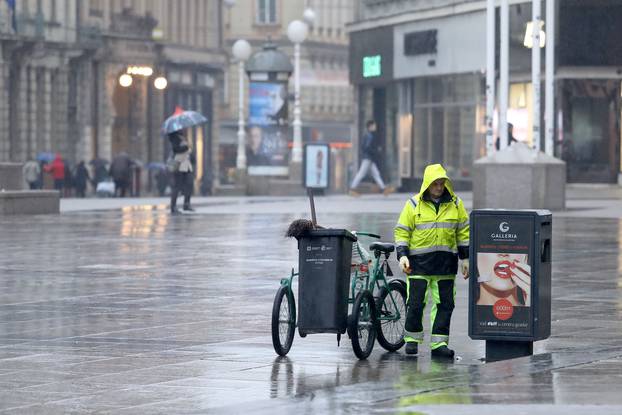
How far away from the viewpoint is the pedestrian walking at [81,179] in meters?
61.2

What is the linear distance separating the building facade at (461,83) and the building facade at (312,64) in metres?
39.5

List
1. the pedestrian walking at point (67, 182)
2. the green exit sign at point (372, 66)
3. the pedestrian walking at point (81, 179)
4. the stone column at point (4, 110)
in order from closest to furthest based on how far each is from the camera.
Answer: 1. the green exit sign at point (372, 66)
2. the pedestrian walking at point (81, 179)
3. the stone column at point (4, 110)
4. the pedestrian walking at point (67, 182)

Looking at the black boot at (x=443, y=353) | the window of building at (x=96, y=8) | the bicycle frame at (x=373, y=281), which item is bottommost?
the black boot at (x=443, y=353)

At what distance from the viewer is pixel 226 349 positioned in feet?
42.1

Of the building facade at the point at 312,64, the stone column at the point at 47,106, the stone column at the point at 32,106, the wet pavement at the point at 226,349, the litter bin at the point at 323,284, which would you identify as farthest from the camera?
the building facade at the point at 312,64

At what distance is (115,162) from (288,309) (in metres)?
45.4

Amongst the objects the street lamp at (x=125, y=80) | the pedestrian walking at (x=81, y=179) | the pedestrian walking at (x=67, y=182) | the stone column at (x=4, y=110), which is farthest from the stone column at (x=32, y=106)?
the street lamp at (x=125, y=80)

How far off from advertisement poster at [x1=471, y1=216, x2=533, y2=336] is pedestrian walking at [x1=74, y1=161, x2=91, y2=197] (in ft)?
163

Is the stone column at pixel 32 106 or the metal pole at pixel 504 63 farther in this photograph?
the stone column at pixel 32 106

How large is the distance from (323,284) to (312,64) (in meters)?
92.6

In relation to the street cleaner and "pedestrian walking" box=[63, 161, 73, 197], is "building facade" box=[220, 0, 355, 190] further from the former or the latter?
the street cleaner

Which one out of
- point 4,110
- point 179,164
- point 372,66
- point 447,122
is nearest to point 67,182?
point 4,110

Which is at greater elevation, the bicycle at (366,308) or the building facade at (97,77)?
the building facade at (97,77)

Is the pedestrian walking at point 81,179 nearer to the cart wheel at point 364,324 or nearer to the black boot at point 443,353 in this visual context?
the cart wheel at point 364,324
